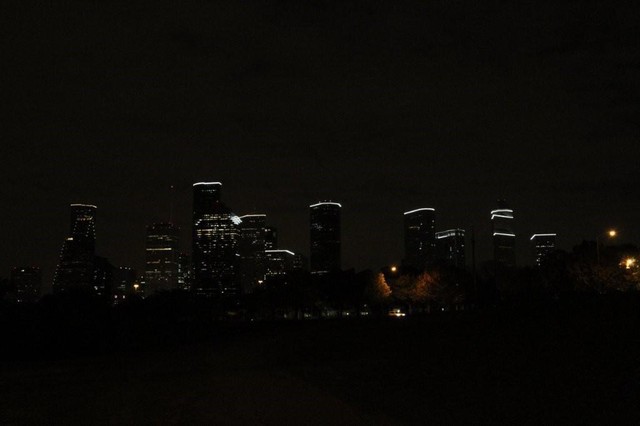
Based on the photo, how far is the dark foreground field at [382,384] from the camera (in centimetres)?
1315

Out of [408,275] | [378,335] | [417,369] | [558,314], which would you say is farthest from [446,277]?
[417,369]

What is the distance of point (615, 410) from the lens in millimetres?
12289

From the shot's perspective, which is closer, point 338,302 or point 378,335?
point 378,335

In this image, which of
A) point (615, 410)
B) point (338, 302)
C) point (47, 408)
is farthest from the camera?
point (338, 302)

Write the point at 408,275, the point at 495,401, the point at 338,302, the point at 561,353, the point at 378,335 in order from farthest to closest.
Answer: the point at 338,302
the point at 408,275
the point at 378,335
the point at 561,353
the point at 495,401

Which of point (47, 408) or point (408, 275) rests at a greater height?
point (408, 275)

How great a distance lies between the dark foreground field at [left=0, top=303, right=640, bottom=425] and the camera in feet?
43.1

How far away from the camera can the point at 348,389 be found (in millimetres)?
17250

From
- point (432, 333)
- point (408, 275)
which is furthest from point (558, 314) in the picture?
point (408, 275)

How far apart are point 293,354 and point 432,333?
24.8 ft

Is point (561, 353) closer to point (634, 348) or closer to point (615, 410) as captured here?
point (634, 348)

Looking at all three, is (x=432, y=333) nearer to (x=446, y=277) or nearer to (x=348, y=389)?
(x=348, y=389)

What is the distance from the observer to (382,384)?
705 inches

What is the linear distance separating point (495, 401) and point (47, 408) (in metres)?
9.41
